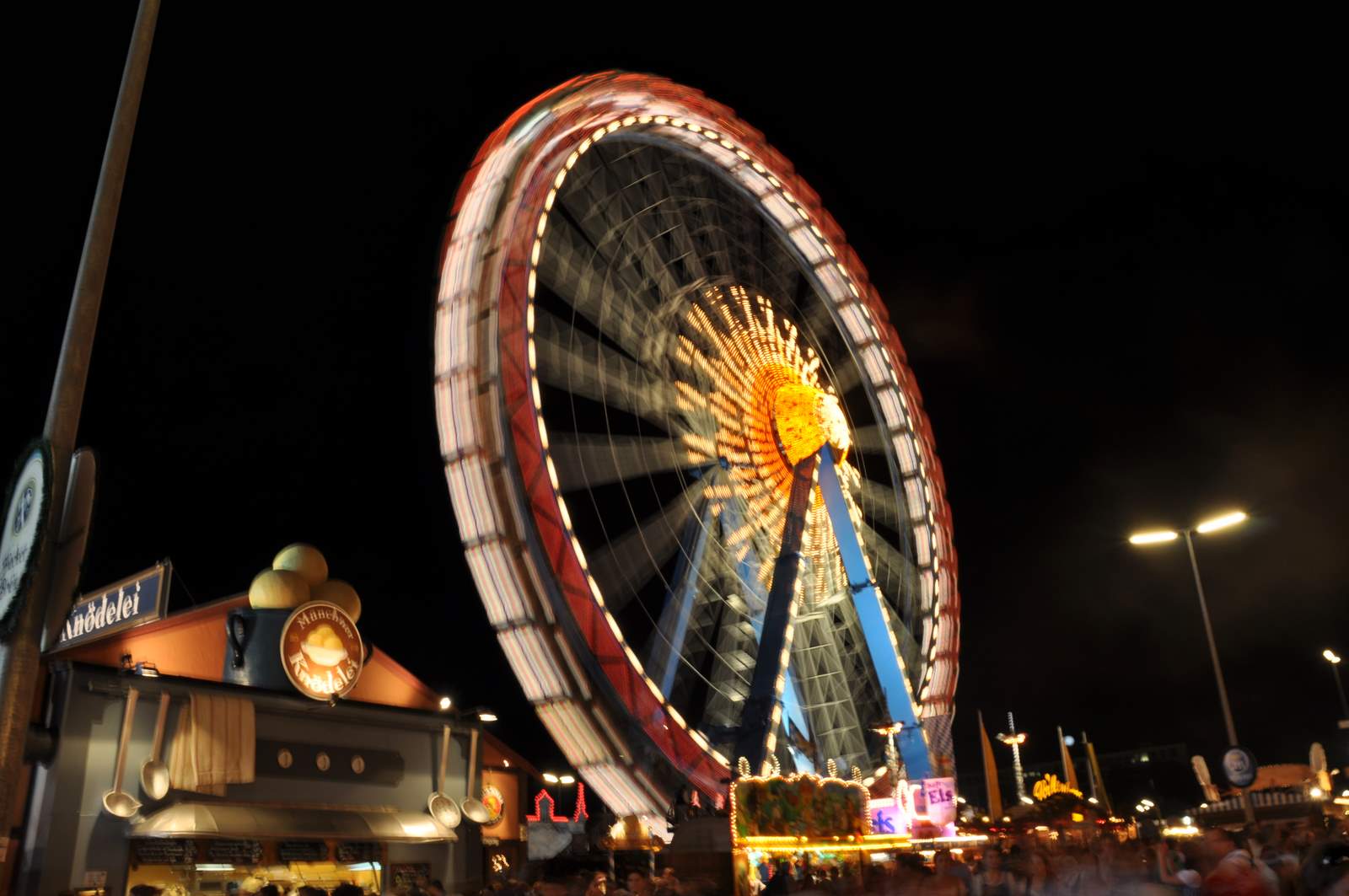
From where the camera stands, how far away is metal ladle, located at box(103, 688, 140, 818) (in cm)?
1265

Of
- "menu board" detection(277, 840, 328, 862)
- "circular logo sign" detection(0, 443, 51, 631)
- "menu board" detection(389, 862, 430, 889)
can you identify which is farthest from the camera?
"menu board" detection(389, 862, 430, 889)

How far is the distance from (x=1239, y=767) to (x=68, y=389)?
13.0 metres

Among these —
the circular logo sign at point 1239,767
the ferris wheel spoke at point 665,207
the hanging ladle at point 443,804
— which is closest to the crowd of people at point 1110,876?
the circular logo sign at point 1239,767

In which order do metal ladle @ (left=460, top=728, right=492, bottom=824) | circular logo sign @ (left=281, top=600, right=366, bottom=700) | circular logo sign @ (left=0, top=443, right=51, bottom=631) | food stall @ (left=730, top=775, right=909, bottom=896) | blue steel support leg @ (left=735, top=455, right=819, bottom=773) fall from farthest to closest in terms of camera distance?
blue steel support leg @ (left=735, top=455, right=819, bottom=773), metal ladle @ (left=460, top=728, right=492, bottom=824), food stall @ (left=730, top=775, right=909, bottom=896), circular logo sign @ (left=281, top=600, right=366, bottom=700), circular logo sign @ (left=0, top=443, right=51, bottom=631)

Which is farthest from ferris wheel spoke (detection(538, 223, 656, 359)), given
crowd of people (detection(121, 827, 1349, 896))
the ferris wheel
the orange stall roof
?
A: crowd of people (detection(121, 827, 1349, 896))

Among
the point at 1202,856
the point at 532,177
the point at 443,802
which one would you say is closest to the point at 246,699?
the point at 443,802

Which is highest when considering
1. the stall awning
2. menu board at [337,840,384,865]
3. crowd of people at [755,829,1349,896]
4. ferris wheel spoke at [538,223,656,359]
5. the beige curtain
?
ferris wheel spoke at [538,223,656,359]

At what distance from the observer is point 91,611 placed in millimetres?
8180

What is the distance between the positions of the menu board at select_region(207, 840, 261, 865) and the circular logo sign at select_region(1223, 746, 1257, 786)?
11.8 metres

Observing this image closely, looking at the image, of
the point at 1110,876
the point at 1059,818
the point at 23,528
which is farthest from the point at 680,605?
the point at 1059,818

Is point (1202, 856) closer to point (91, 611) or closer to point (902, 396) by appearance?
point (91, 611)

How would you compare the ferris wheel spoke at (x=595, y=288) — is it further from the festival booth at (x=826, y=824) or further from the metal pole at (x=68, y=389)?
the metal pole at (x=68, y=389)

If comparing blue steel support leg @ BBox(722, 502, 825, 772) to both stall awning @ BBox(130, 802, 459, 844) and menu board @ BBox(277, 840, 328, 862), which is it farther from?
menu board @ BBox(277, 840, 328, 862)

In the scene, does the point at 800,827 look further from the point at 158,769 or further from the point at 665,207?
the point at 665,207
